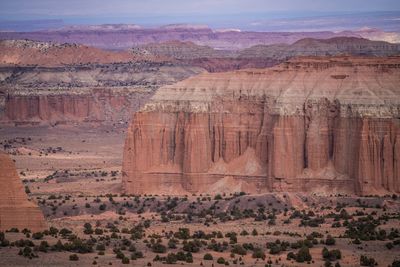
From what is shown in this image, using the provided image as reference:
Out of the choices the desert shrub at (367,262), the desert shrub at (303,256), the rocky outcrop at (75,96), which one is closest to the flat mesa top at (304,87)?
the desert shrub at (303,256)

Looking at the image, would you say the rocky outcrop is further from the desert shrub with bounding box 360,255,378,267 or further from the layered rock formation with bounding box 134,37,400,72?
the desert shrub with bounding box 360,255,378,267

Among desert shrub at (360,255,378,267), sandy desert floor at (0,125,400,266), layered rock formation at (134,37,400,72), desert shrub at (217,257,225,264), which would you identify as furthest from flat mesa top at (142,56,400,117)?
layered rock formation at (134,37,400,72)

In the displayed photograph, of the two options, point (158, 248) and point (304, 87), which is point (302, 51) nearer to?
point (304, 87)

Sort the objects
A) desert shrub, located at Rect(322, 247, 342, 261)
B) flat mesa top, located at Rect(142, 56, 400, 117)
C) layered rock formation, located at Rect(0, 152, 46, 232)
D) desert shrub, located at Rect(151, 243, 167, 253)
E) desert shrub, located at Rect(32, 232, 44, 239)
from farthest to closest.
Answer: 1. flat mesa top, located at Rect(142, 56, 400, 117)
2. layered rock formation, located at Rect(0, 152, 46, 232)
3. desert shrub, located at Rect(32, 232, 44, 239)
4. desert shrub, located at Rect(151, 243, 167, 253)
5. desert shrub, located at Rect(322, 247, 342, 261)

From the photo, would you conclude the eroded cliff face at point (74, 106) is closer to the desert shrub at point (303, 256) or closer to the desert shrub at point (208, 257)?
the desert shrub at point (303, 256)

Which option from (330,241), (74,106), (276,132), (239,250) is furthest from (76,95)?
(239,250)

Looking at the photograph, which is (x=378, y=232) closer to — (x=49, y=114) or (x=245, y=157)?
(x=245, y=157)
